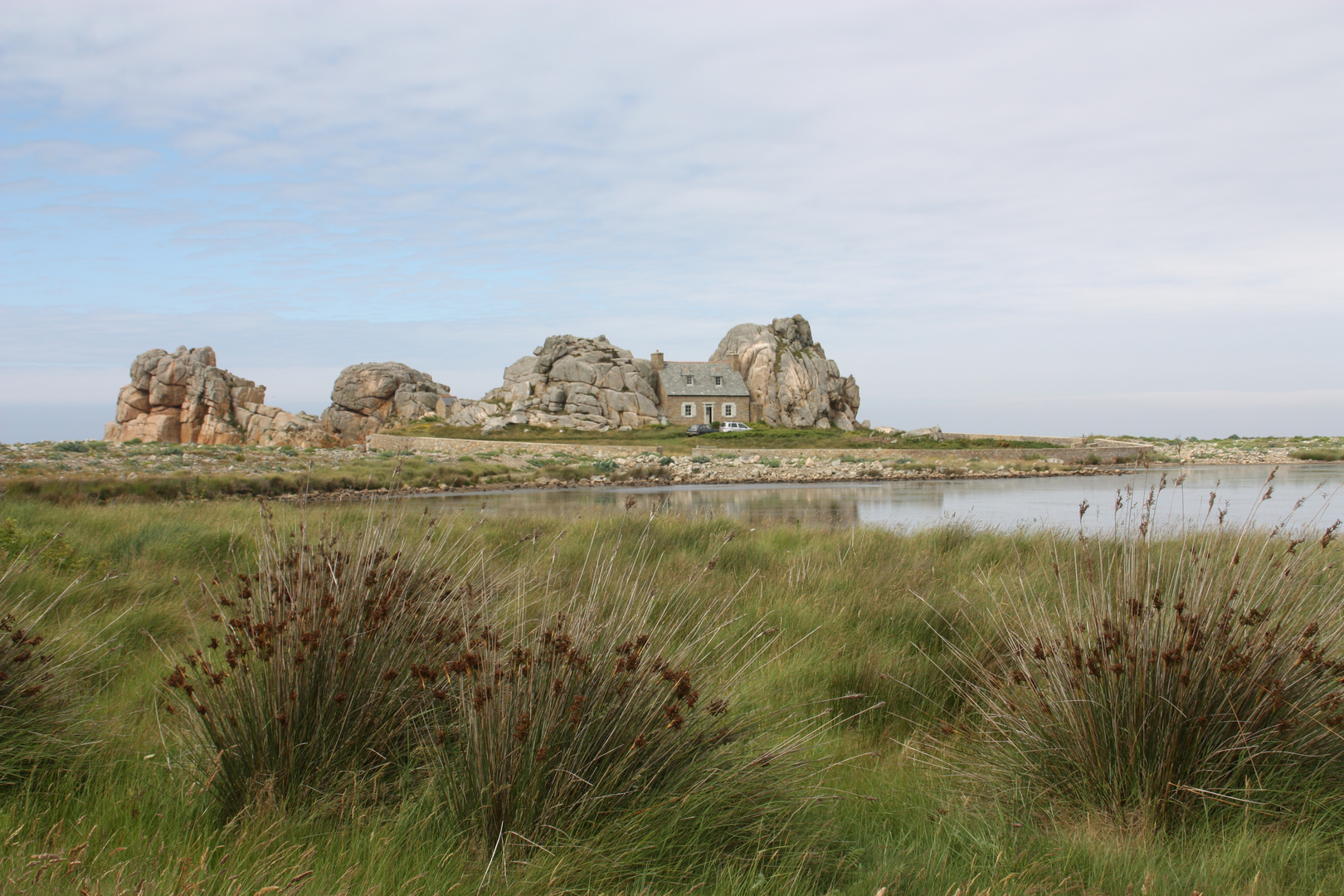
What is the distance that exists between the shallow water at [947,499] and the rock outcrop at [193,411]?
32.6 metres

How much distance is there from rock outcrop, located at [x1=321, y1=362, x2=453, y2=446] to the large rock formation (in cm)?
2090

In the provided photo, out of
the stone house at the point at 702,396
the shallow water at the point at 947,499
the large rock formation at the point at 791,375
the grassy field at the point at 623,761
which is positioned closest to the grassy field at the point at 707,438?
the stone house at the point at 702,396

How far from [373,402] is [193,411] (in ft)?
35.4

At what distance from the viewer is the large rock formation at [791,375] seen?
54188mm

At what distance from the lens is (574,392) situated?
50.8 m

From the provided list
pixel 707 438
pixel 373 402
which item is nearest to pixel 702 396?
pixel 707 438

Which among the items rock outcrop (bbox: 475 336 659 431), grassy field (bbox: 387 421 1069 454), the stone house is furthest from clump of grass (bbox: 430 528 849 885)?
the stone house

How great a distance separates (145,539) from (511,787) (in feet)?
20.6

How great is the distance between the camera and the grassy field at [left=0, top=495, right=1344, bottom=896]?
2184 mm

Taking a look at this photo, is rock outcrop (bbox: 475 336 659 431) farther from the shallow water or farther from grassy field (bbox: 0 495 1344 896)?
grassy field (bbox: 0 495 1344 896)

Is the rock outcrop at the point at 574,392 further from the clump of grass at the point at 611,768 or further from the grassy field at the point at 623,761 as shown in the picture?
the clump of grass at the point at 611,768

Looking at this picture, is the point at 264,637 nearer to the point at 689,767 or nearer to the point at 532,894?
the point at 532,894

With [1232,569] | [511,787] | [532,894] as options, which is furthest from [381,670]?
[1232,569]

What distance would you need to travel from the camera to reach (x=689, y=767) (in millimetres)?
2502
